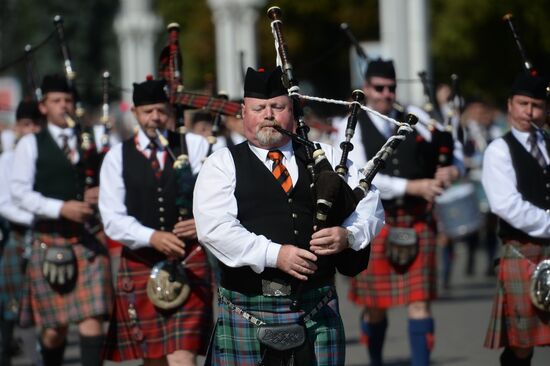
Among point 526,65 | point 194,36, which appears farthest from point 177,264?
point 194,36

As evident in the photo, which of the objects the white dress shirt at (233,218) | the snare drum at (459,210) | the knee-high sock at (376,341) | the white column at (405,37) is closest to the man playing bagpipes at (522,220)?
the knee-high sock at (376,341)

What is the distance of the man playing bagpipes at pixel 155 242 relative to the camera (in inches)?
271

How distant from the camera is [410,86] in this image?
754 inches

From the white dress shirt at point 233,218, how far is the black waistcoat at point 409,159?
2.73 meters

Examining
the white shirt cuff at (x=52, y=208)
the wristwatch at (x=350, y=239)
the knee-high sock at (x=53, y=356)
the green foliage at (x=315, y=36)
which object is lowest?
the knee-high sock at (x=53, y=356)

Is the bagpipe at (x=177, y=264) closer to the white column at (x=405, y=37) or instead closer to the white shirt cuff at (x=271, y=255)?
the white shirt cuff at (x=271, y=255)

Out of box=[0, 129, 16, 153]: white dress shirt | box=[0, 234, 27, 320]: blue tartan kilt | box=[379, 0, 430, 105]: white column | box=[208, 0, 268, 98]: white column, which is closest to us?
box=[0, 234, 27, 320]: blue tartan kilt

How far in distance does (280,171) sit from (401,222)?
2.96 m

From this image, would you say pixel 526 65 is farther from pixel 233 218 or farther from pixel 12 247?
pixel 12 247

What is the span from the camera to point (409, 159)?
8391 mm

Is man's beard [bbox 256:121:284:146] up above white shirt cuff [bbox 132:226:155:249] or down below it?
above

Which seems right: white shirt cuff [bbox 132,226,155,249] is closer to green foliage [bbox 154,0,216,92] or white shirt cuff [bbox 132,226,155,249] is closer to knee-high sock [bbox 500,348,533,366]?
knee-high sock [bbox 500,348,533,366]

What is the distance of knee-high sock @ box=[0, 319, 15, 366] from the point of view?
8.95m

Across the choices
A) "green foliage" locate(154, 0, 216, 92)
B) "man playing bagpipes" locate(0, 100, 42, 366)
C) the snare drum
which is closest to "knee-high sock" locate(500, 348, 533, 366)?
"man playing bagpipes" locate(0, 100, 42, 366)
